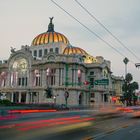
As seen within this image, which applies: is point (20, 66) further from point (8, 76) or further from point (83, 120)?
point (83, 120)

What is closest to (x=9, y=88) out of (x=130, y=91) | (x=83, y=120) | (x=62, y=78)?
(x=62, y=78)

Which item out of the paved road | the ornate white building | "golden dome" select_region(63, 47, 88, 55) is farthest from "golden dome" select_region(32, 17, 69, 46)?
the paved road

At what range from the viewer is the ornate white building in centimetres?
10062

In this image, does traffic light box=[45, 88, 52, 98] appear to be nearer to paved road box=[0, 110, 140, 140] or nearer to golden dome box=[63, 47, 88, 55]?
golden dome box=[63, 47, 88, 55]

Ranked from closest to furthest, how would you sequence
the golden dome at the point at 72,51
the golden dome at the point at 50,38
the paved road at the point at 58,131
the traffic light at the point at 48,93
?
the paved road at the point at 58,131, the traffic light at the point at 48,93, the golden dome at the point at 72,51, the golden dome at the point at 50,38

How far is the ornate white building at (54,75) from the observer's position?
101m

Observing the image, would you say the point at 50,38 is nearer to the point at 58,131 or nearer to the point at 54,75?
the point at 54,75

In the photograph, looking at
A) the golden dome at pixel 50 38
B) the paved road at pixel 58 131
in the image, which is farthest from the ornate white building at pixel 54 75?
the paved road at pixel 58 131

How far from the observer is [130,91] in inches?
4195

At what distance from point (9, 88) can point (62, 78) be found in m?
20.4

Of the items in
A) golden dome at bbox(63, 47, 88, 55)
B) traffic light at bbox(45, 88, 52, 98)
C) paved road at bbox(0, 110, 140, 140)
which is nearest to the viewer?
paved road at bbox(0, 110, 140, 140)

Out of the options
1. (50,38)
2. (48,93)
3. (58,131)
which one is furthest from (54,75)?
(58,131)

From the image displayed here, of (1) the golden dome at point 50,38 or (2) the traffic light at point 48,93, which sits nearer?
(2) the traffic light at point 48,93

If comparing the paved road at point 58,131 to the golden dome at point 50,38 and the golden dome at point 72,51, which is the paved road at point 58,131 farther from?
the golden dome at point 50,38
